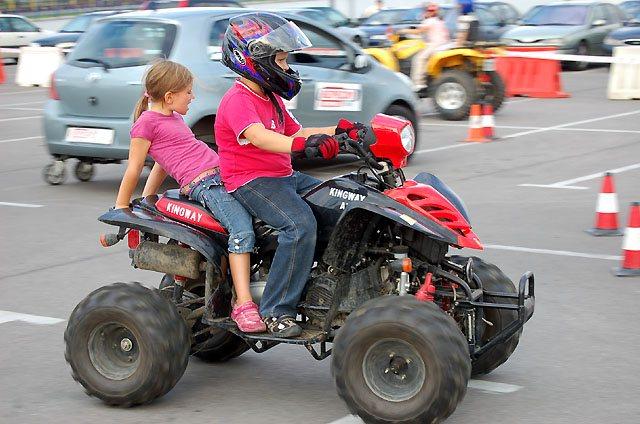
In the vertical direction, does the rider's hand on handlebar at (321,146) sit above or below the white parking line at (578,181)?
above

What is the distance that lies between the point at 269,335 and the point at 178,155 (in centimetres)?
109

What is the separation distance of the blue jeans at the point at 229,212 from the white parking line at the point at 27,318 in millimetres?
2007

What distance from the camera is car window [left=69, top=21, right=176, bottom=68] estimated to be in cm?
1191

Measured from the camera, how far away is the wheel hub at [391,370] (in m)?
5.01

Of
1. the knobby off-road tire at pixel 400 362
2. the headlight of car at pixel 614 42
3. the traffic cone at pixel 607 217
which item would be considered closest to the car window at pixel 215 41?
the traffic cone at pixel 607 217

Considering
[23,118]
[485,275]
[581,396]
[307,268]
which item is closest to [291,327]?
[307,268]

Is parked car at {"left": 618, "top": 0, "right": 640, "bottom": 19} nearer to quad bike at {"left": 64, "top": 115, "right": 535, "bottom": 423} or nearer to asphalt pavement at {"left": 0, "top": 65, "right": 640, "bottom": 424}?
asphalt pavement at {"left": 0, "top": 65, "right": 640, "bottom": 424}

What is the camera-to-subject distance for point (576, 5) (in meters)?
28.2

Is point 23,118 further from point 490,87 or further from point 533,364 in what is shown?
point 533,364

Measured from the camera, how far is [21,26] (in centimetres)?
3447

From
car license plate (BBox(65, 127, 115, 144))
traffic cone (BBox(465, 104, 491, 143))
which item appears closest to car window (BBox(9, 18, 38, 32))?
traffic cone (BBox(465, 104, 491, 143))

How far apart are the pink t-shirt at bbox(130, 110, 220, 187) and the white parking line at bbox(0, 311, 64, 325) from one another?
184cm

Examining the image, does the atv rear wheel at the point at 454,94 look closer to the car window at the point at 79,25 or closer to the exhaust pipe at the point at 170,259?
the exhaust pipe at the point at 170,259

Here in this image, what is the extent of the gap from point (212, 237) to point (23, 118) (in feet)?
49.5
